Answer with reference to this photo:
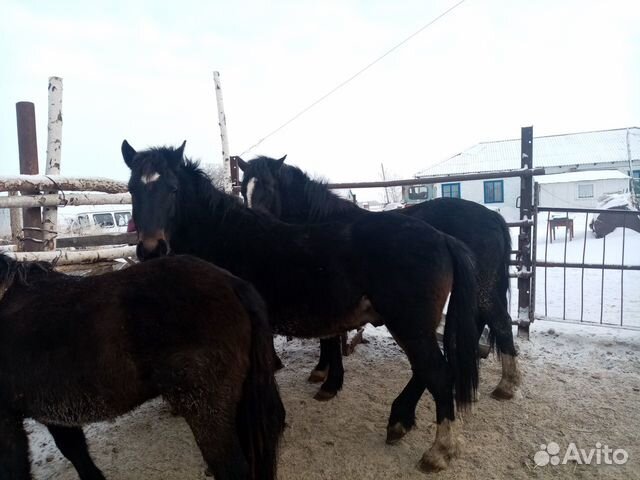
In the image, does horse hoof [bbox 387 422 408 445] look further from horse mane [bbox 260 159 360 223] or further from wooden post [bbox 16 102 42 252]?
wooden post [bbox 16 102 42 252]

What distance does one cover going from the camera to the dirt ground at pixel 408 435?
9.25 ft

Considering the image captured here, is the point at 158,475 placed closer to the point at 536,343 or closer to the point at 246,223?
the point at 246,223

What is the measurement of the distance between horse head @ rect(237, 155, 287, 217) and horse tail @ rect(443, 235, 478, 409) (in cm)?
203

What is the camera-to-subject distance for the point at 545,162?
3016 centimetres

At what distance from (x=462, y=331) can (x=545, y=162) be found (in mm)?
32075

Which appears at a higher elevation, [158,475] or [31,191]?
[31,191]

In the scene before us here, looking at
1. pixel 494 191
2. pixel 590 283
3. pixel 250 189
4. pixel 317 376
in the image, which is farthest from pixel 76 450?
pixel 494 191

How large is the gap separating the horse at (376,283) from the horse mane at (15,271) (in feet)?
2.68

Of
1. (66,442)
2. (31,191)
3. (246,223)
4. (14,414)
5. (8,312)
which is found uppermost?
(31,191)

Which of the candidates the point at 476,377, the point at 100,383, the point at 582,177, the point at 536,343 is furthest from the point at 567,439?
the point at 582,177

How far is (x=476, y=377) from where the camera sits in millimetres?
2912

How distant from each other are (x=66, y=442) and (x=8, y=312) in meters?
1.01

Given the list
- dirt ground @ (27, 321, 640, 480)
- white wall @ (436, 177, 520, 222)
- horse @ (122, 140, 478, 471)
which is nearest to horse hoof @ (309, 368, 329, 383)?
dirt ground @ (27, 321, 640, 480)

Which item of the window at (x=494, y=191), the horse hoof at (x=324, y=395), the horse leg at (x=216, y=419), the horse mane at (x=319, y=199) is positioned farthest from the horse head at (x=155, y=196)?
the window at (x=494, y=191)
